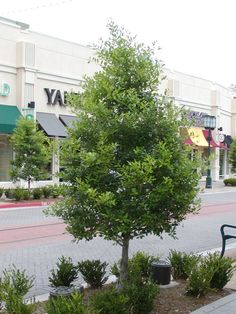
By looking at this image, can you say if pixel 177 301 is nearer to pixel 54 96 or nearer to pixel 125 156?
pixel 125 156

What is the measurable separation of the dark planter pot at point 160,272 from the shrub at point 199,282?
51cm

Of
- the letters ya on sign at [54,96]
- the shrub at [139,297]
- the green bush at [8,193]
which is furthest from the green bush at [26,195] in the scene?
the shrub at [139,297]

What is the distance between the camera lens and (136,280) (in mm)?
5941

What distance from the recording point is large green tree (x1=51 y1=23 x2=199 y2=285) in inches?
206

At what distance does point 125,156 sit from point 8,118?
20289 millimetres

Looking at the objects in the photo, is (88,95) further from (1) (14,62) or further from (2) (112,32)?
(1) (14,62)

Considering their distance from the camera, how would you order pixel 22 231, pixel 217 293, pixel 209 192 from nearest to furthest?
pixel 217 293
pixel 22 231
pixel 209 192

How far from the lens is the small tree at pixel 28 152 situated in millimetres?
21984

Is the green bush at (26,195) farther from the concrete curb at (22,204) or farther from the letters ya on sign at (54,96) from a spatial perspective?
the letters ya on sign at (54,96)

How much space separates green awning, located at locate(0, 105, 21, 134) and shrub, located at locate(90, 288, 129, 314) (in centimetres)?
2002

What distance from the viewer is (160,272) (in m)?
6.81

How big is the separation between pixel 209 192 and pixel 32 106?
12.5 meters

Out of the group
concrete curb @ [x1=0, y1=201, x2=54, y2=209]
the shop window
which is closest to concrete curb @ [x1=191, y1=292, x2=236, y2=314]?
concrete curb @ [x1=0, y1=201, x2=54, y2=209]

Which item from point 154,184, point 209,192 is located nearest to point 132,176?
point 154,184
